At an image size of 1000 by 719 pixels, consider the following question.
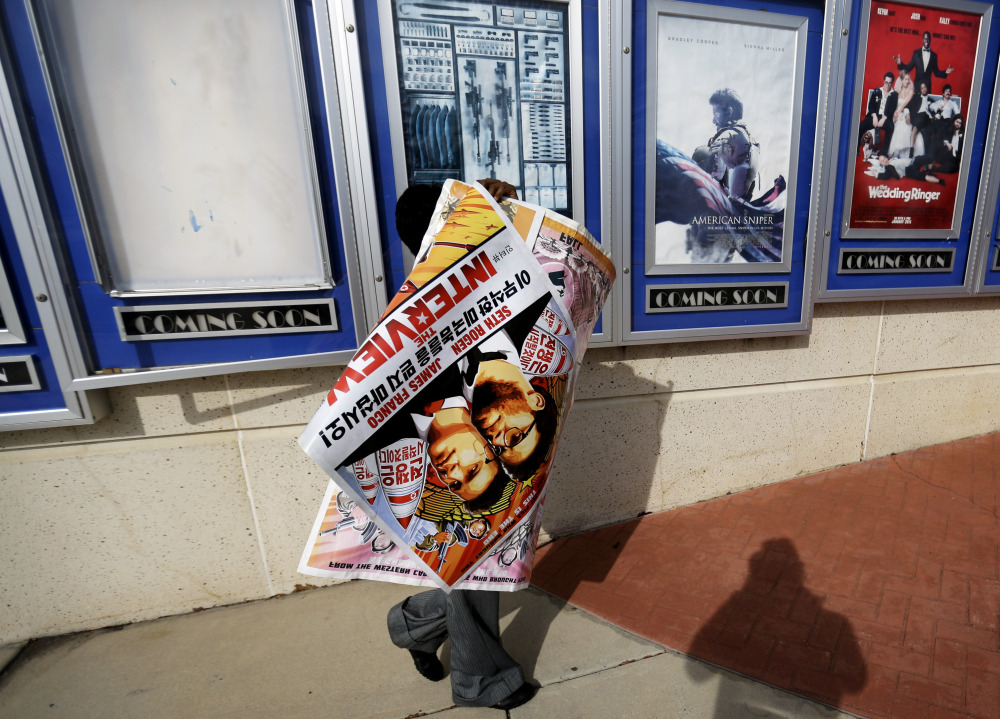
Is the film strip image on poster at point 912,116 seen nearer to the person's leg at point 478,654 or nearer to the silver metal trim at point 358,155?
the silver metal trim at point 358,155

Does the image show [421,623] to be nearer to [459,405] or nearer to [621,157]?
[459,405]

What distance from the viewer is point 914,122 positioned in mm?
3088

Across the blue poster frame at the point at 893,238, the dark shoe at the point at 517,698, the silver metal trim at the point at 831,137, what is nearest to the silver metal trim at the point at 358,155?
the dark shoe at the point at 517,698

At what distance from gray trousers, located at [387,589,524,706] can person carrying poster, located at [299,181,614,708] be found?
359 millimetres

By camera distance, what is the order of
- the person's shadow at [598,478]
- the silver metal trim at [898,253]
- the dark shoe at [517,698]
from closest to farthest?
the dark shoe at [517,698] < the person's shadow at [598,478] < the silver metal trim at [898,253]

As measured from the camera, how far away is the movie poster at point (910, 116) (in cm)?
294

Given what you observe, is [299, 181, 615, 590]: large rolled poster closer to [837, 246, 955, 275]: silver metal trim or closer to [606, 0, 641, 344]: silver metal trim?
[606, 0, 641, 344]: silver metal trim

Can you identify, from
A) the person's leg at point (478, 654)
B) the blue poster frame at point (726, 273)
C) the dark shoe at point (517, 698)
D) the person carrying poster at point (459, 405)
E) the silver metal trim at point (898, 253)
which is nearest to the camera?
the person carrying poster at point (459, 405)

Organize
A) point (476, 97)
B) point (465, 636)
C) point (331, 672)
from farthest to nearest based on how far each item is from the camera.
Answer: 1. point (476, 97)
2. point (331, 672)
3. point (465, 636)

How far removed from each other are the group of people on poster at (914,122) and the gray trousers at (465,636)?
360cm

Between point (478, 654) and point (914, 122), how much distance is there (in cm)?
414

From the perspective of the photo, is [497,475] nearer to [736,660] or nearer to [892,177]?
[736,660]

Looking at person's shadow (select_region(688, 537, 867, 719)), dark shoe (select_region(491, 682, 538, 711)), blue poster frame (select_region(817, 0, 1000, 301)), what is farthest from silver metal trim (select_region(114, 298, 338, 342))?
blue poster frame (select_region(817, 0, 1000, 301))

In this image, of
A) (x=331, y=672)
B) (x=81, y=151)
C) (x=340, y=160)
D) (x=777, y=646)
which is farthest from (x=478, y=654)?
(x=81, y=151)
